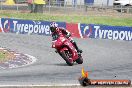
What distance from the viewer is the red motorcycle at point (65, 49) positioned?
1944 centimetres

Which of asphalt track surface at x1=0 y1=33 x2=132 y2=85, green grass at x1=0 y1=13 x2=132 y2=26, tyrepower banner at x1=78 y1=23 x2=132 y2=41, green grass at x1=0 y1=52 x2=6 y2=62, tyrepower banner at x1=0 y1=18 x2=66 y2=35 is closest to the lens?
asphalt track surface at x1=0 y1=33 x2=132 y2=85

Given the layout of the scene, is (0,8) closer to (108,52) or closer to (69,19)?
(69,19)

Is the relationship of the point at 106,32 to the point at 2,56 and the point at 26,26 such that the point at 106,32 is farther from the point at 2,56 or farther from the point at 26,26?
the point at 2,56

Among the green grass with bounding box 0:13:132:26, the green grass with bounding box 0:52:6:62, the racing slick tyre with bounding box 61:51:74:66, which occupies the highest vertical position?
the racing slick tyre with bounding box 61:51:74:66

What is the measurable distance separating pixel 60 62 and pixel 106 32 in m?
11.3

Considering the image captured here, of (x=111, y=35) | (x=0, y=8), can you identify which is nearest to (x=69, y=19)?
(x=0, y=8)

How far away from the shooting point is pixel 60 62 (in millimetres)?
21188

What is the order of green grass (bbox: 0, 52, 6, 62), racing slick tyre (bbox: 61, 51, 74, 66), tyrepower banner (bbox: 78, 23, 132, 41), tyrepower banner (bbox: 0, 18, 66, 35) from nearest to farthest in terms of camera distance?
racing slick tyre (bbox: 61, 51, 74, 66) → green grass (bbox: 0, 52, 6, 62) → tyrepower banner (bbox: 78, 23, 132, 41) → tyrepower banner (bbox: 0, 18, 66, 35)

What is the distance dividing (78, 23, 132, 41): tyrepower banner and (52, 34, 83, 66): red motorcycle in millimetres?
11873

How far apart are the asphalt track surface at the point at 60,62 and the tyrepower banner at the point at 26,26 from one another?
91 cm

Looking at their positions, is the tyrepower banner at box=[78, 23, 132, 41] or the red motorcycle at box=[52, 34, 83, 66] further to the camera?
the tyrepower banner at box=[78, 23, 132, 41]

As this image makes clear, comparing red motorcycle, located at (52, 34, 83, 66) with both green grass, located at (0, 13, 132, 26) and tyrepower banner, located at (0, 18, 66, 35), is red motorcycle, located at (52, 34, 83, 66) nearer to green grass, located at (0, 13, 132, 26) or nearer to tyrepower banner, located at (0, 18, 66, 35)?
tyrepower banner, located at (0, 18, 66, 35)

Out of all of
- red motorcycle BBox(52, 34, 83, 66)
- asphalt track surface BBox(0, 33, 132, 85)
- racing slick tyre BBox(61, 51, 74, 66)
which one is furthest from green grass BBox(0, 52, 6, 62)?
racing slick tyre BBox(61, 51, 74, 66)

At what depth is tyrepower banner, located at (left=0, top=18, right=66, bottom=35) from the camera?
1304 inches
